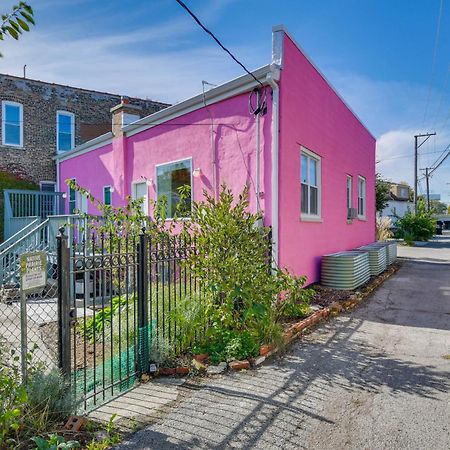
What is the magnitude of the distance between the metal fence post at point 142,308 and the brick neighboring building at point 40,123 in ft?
40.6

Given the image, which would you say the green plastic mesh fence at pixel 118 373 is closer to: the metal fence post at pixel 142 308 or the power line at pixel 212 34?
the metal fence post at pixel 142 308

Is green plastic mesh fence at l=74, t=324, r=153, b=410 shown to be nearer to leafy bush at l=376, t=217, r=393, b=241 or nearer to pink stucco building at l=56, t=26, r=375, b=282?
pink stucco building at l=56, t=26, r=375, b=282

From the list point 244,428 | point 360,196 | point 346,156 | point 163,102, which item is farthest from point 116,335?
point 163,102

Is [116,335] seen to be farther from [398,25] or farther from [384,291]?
[398,25]

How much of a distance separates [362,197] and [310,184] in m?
6.34

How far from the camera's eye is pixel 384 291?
9.84m

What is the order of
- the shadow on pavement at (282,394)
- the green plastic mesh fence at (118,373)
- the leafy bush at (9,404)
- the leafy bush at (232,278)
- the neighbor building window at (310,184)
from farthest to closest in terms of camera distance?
the neighbor building window at (310,184)
the leafy bush at (232,278)
the green plastic mesh fence at (118,373)
the shadow on pavement at (282,394)
the leafy bush at (9,404)

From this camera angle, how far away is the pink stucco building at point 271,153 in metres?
7.57

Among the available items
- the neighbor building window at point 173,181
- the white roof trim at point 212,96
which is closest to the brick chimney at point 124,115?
the white roof trim at point 212,96

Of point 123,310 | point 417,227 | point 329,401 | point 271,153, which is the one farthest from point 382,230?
point 329,401

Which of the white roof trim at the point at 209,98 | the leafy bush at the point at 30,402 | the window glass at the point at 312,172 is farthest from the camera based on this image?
the window glass at the point at 312,172

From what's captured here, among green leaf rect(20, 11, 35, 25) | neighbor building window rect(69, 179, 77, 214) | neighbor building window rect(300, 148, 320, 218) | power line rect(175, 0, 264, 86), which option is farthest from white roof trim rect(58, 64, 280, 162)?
green leaf rect(20, 11, 35, 25)

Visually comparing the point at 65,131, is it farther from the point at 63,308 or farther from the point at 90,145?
the point at 63,308

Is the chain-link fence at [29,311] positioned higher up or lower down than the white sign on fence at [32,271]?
lower down
